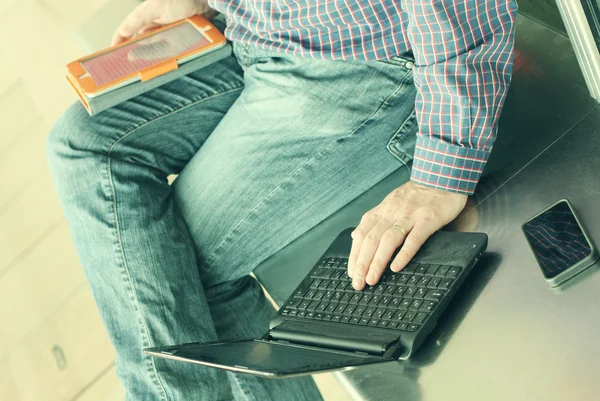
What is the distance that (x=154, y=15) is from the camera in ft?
4.82

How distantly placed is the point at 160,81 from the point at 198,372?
52 centimetres

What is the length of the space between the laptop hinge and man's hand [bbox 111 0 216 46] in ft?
2.57

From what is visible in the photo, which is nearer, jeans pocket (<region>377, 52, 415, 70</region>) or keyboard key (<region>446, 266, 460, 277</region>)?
keyboard key (<region>446, 266, 460, 277</region>)

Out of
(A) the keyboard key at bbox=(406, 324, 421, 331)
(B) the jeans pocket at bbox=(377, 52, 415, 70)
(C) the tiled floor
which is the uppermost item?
(B) the jeans pocket at bbox=(377, 52, 415, 70)

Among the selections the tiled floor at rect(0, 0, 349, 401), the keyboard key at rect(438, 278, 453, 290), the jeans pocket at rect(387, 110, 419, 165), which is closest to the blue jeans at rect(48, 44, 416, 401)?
the jeans pocket at rect(387, 110, 419, 165)

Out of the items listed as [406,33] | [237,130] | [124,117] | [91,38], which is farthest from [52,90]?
[406,33]

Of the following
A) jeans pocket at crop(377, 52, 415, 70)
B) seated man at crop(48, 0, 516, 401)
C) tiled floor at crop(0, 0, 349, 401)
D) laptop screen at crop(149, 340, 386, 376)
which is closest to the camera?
laptop screen at crop(149, 340, 386, 376)

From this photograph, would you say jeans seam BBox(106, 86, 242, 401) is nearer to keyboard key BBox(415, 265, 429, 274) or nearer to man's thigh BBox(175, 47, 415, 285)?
man's thigh BBox(175, 47, 415, 285)

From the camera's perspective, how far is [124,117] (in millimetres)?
1304

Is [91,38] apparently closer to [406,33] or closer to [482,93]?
[406,33]

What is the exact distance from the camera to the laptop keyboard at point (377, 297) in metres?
0.85

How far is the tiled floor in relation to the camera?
2.04 meters

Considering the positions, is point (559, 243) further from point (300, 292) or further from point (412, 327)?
point (300, 292)

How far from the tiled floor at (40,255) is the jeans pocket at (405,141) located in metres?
0.74
